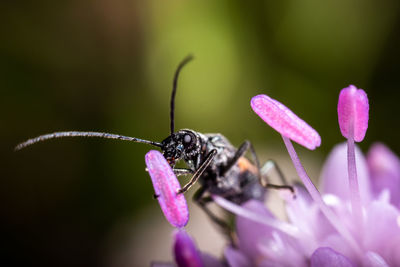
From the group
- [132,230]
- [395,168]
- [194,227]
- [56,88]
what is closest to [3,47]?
[56,88]

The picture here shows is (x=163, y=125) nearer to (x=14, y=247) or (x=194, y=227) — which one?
(x=194, y=227)

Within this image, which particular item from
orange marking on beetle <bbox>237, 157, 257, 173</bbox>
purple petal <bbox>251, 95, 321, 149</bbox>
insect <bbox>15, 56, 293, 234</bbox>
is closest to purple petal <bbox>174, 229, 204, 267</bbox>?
insect <bbox>15, 56, 293, 234</bbox>

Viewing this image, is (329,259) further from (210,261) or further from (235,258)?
(210,261)

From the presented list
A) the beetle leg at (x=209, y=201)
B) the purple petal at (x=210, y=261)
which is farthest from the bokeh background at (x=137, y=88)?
the purple petal at (x=210, y=261)

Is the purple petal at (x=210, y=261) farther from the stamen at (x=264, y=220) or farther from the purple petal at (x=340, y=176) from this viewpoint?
the purple petal at (x=340, y=176)

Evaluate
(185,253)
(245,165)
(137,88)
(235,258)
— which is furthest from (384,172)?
(137,88)
